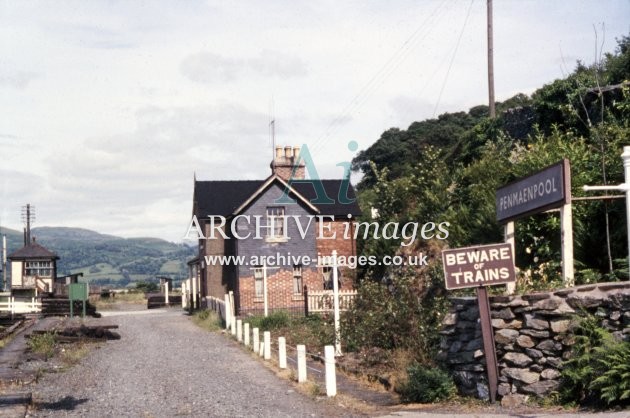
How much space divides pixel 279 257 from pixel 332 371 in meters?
26.8

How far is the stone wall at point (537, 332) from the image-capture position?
460 inches

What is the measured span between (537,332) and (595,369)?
1.21 meters

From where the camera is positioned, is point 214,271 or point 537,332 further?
point 214,271

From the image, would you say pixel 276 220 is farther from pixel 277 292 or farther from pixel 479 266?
pixel 479 266

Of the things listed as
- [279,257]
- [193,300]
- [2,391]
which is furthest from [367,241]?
[2,391]

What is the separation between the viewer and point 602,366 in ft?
36.4

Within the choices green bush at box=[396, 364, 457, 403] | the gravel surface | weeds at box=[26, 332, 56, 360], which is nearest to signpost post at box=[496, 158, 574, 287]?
green bush at box=[396, 364, 457, 403]

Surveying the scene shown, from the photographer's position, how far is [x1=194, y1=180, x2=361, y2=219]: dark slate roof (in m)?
44.7

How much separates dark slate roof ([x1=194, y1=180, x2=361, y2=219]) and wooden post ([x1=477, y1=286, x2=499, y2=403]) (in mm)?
31478

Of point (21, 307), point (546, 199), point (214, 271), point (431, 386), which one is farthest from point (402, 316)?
point (21, 307)

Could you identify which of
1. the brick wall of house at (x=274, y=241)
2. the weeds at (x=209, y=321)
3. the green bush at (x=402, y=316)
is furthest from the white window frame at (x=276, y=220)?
the green bush at (x=402, y=316)

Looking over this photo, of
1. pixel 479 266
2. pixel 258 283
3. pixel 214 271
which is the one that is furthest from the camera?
pixel 214 271

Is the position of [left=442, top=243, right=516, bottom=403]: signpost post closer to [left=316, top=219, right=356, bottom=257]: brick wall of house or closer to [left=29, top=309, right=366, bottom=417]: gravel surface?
[left=29, top=309, right=366, bottom=417]: gravel surface

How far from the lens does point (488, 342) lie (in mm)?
12422
